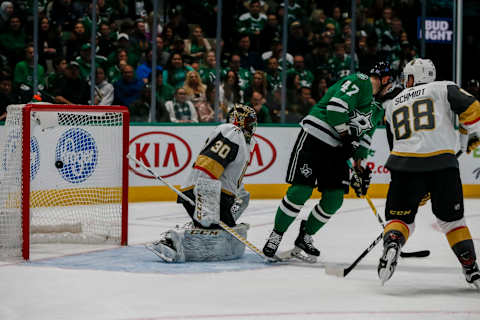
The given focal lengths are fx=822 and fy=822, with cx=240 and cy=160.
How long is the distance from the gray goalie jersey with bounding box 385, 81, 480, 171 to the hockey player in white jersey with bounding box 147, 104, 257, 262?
1006 mm

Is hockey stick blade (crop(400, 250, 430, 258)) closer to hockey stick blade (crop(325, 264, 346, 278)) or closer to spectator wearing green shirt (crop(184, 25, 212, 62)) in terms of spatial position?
hockey stick blade (crop(325, 264, 346, 278))

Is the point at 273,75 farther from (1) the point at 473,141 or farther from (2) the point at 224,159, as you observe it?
(1) the point at 473,141

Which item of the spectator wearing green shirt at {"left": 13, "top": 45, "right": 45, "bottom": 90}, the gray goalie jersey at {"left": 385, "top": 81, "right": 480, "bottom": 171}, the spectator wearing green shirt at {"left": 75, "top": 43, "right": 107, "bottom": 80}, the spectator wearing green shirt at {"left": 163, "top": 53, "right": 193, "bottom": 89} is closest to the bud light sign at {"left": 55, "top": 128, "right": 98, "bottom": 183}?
the gray goalie jersey at {"left": 385, "top": 81, "right": 480, "bottom": 171}

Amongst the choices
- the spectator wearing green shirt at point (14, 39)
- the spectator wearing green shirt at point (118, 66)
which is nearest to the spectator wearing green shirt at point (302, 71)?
the spectator wearing green shirt at point (118, 66)

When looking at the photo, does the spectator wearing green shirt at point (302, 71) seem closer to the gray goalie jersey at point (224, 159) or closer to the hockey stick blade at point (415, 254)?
the hockey stick blade at point (415, 254)

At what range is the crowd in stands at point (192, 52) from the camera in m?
8.11

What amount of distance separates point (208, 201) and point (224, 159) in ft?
0.81

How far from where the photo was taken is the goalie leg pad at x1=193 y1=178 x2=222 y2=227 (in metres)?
4.47

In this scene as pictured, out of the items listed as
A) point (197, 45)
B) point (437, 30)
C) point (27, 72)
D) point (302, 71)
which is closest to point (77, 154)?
point (27, 72)

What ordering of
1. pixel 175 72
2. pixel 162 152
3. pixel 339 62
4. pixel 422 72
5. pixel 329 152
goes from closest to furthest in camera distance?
1. pixel 422 72
2. pixel 329 152
3. pixel 162 152
4. pixel 175 72
5. pixel 339 62

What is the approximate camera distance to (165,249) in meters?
4.53

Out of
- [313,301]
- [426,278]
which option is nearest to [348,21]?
[426,278]

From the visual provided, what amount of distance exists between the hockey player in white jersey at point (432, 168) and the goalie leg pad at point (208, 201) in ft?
3.32

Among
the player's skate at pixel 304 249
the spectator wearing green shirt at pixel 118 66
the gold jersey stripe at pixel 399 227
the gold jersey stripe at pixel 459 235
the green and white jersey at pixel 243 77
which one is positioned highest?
the spectator wearing green shirt at pixel 118 66
